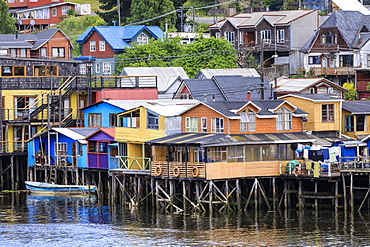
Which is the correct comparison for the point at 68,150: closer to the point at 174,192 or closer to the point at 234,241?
the point at 174,192

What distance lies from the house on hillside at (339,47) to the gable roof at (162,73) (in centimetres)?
1683

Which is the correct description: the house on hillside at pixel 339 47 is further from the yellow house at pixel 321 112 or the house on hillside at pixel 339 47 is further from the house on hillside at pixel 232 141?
the house on hillside at pixel 232 141

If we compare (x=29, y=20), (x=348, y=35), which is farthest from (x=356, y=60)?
(x=29, y=20)

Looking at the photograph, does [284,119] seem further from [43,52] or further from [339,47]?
[43,52]

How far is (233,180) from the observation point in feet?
227

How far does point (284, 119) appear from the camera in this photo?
7281 centimetres

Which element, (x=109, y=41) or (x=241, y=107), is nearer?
(x=241, y=107)

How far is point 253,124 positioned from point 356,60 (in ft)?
129

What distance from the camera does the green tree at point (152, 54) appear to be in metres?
112

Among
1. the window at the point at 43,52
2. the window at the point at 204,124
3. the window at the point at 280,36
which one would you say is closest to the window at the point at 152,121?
the window at the point at 204,124

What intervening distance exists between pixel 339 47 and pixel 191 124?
41.2 m

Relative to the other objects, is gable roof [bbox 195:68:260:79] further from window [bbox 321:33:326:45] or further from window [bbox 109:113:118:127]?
window [bbox 109:113:118:127]

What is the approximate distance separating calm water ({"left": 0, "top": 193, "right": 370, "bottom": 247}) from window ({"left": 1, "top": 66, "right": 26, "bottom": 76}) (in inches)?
912

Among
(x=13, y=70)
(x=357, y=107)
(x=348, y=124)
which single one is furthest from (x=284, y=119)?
(x=13, y=70)
